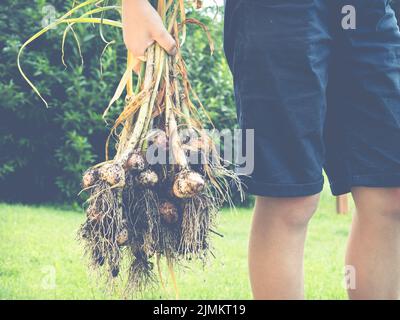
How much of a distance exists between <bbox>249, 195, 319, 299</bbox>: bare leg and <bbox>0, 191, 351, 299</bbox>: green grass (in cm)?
21

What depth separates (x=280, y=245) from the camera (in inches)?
61.4

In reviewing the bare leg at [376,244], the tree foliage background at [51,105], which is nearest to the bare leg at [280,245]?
the bare leg at [376,244]

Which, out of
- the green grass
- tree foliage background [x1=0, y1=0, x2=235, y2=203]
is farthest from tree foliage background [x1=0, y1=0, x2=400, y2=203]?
the green grass

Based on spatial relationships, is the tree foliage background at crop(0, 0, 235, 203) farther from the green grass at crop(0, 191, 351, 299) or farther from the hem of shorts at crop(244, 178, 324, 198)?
the hem of shorts at crop(244, 178, 324, 198)

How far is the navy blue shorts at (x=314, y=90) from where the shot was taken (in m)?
1.48

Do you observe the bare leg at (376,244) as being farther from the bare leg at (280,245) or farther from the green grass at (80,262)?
the green grass at (80,262)

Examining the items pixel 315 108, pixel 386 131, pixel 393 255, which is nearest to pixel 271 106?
pixel 315 108

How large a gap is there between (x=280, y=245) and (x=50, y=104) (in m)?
2.72

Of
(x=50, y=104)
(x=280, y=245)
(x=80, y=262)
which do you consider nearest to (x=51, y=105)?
(x=50, y=104)

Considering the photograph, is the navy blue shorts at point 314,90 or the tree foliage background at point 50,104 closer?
the navy blue shorts at point 314,90

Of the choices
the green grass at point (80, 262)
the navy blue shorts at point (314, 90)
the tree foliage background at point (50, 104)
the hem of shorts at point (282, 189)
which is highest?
the navy blue shorts at point (314, 90)

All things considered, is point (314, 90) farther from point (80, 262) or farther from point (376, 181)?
point (80, 262)

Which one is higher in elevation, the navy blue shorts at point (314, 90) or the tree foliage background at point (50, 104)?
the navy blue shorts at point (314, 90)

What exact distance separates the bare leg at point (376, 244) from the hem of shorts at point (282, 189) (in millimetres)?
185
